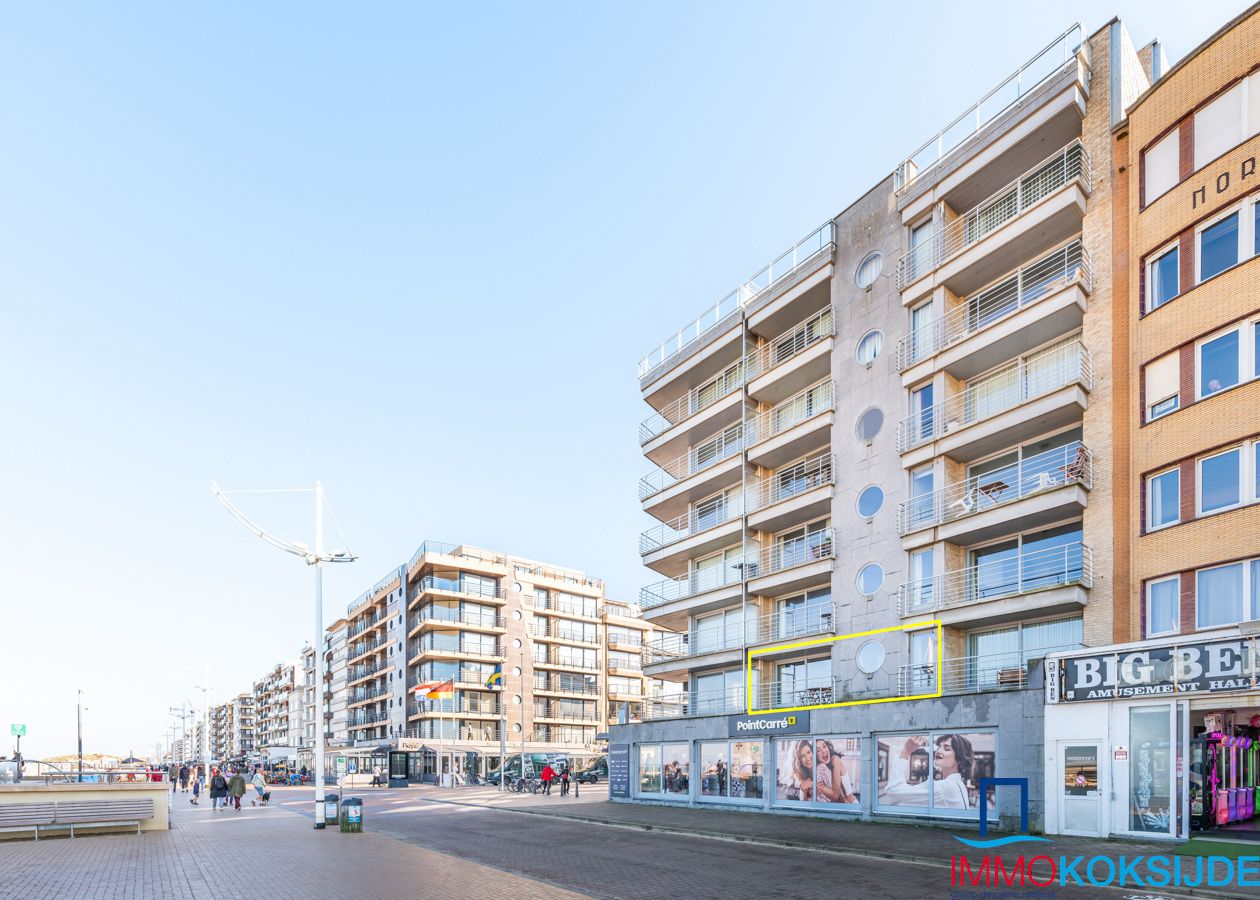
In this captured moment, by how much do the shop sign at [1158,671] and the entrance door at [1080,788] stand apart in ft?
3.32

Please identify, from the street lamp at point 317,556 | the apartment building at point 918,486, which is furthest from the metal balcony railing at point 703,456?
the street lamp at point 317,556

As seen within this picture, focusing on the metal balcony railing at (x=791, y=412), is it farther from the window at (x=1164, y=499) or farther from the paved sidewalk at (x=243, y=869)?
the paved sidewalk at (x=243, y=869)

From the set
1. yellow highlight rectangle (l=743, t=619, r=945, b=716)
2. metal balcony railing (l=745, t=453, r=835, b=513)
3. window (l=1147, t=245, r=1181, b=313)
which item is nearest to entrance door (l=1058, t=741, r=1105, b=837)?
yellow highlight rectangle (l=743, t=619, r=945, b=716)

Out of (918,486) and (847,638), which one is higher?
(918,486)

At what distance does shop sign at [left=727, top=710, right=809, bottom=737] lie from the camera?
27.5 meters

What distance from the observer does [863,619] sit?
27.4m

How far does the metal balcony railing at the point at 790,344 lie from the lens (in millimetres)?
32219

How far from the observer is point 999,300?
26.1 meters

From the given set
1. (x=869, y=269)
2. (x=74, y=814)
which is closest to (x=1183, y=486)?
(x=869, y=269)

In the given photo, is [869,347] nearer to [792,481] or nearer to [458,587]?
[792,481]

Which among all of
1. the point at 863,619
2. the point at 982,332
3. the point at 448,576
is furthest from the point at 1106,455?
the point at 448,576

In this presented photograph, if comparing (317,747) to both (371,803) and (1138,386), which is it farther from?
(1138,386)

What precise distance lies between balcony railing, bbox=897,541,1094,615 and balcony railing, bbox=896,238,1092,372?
626 cm

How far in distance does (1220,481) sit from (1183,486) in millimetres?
736
